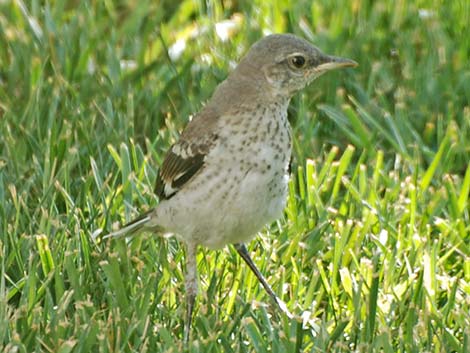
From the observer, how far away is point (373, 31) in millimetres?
8500

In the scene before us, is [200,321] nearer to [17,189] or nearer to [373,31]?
[17,189]

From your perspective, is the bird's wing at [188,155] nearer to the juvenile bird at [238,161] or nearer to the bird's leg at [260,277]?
the juvenile bird at [238,161]

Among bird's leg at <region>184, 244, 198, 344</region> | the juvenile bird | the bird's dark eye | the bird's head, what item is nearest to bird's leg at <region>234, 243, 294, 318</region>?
the juvenile bird

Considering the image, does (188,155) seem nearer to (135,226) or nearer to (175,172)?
(175,172)

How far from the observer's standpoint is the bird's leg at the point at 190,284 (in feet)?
17.8

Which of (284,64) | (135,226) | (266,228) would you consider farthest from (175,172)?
(266,228)

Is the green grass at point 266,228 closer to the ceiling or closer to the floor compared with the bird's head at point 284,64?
closer to the floor

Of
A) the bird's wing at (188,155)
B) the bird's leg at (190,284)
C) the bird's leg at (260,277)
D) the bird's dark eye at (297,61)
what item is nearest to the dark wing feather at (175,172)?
the bird's wing at (188,155)

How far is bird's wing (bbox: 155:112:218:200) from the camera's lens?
5773 mm

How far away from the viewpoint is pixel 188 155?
5855 mm

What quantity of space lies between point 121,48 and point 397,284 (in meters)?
3.20

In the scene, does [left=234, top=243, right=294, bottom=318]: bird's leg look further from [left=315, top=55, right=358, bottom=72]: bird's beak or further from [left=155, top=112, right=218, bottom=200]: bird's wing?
[left=315, top=55, right=358, bottom=72]: bird's beak

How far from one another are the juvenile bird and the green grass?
0.73ft

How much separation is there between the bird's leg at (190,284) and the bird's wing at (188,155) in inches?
11.5
